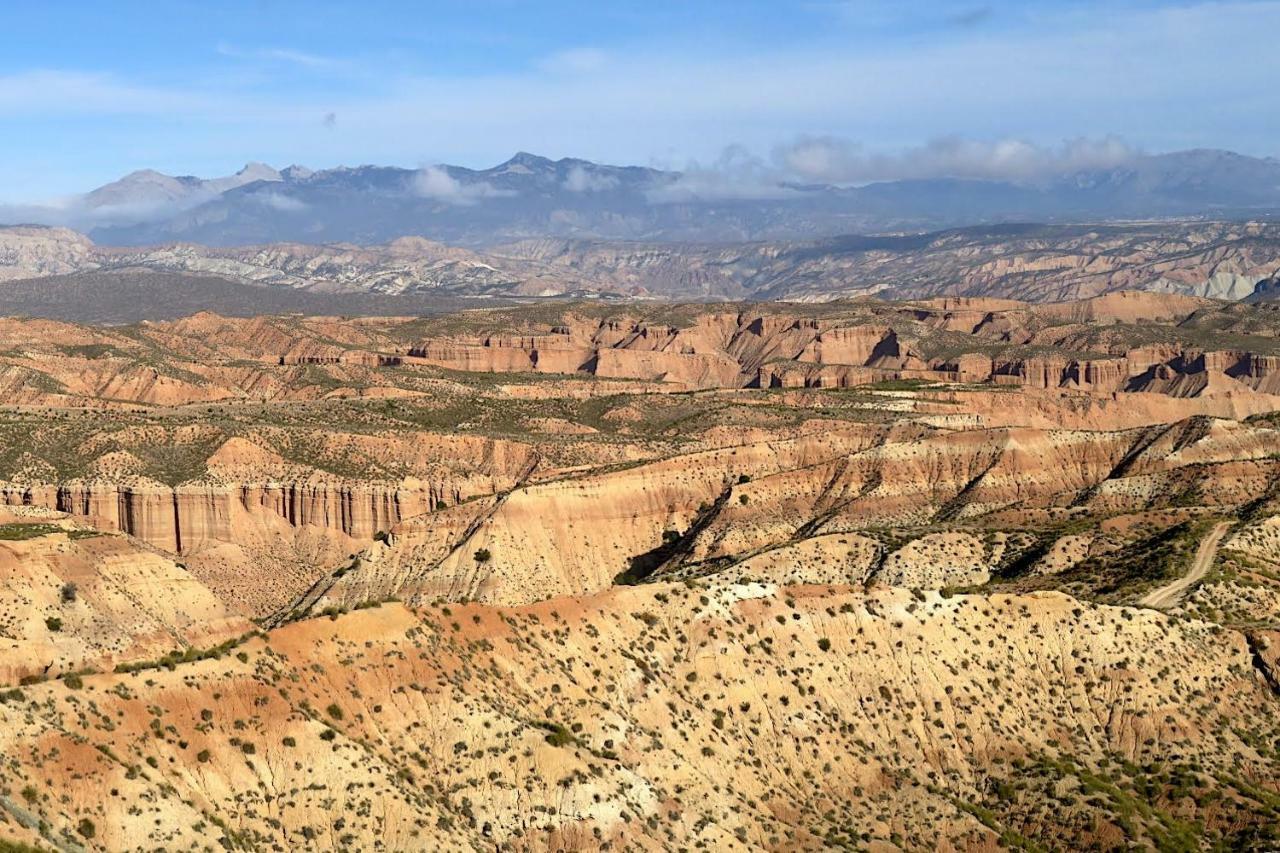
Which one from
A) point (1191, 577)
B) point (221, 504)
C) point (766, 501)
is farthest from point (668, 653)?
point (221, 504)

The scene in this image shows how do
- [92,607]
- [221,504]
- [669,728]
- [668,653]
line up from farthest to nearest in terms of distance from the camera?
[221,504] < [92,607] < [668,653] < [669,728]

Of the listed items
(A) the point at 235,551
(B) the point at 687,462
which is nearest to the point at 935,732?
(B) the point at 687,462

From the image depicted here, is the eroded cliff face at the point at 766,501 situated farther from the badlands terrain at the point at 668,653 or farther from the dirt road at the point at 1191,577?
the dirt road at the point at 1191,577

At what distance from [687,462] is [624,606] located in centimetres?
4671

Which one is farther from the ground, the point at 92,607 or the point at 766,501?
the point at 92,607

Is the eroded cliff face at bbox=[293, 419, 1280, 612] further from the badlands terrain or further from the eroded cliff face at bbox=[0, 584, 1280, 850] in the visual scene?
the eroded cliff face at bbox=[0, 584, 1280, 850]

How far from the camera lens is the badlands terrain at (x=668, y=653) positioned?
41.9 meters

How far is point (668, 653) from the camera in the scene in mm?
52688

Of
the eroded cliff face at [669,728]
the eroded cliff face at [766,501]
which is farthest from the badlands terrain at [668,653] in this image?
the eroded cliff face at [766,501]

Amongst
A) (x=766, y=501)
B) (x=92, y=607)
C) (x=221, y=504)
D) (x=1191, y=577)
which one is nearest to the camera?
(x=92, y=607)

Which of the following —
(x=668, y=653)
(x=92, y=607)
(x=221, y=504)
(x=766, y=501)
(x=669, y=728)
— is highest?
(x=668, y=653)

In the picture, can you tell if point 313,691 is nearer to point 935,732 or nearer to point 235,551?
point 935,732

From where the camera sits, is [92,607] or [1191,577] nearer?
[92,607]

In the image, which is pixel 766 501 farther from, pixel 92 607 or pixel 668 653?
pixel 668 653
